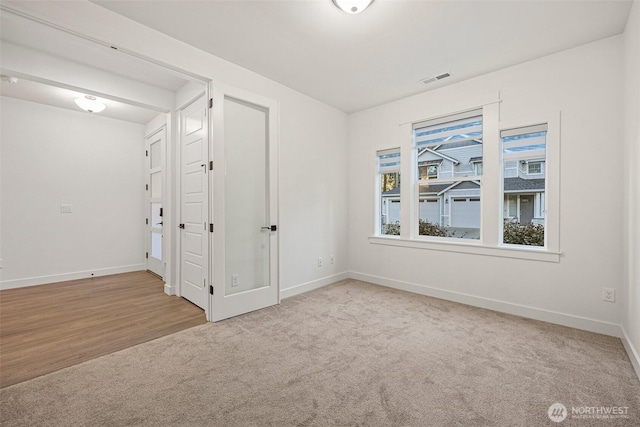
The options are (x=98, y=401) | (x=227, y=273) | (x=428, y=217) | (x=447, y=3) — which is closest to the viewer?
(x=98, y=401)

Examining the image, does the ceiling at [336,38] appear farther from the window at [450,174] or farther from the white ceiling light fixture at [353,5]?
the window at [450,174]

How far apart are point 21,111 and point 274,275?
470 centimetres

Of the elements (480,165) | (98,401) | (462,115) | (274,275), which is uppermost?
(462,115)

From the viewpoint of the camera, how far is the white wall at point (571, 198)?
266 cm

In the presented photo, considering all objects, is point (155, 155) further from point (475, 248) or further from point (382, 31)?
point (475, 248)

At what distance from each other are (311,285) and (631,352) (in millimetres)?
3241

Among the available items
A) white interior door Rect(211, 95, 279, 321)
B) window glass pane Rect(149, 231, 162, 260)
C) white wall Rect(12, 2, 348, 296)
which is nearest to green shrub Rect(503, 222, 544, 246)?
white wall Rect(12, 2, 348, 296)

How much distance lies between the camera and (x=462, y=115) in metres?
3.64

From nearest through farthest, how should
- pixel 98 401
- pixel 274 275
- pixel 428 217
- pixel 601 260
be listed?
pixel 98 401 → pixel 601 260 → pixel 274 275 → pixel 428 217

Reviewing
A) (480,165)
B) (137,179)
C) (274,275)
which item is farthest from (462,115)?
(137,179)

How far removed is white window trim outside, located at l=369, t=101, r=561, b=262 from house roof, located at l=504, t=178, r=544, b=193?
4.5 inches

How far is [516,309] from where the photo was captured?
3.17 meters

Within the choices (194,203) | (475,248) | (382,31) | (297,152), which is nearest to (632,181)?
(475,248)

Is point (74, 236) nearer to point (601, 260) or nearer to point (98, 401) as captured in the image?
point (98, 401)
